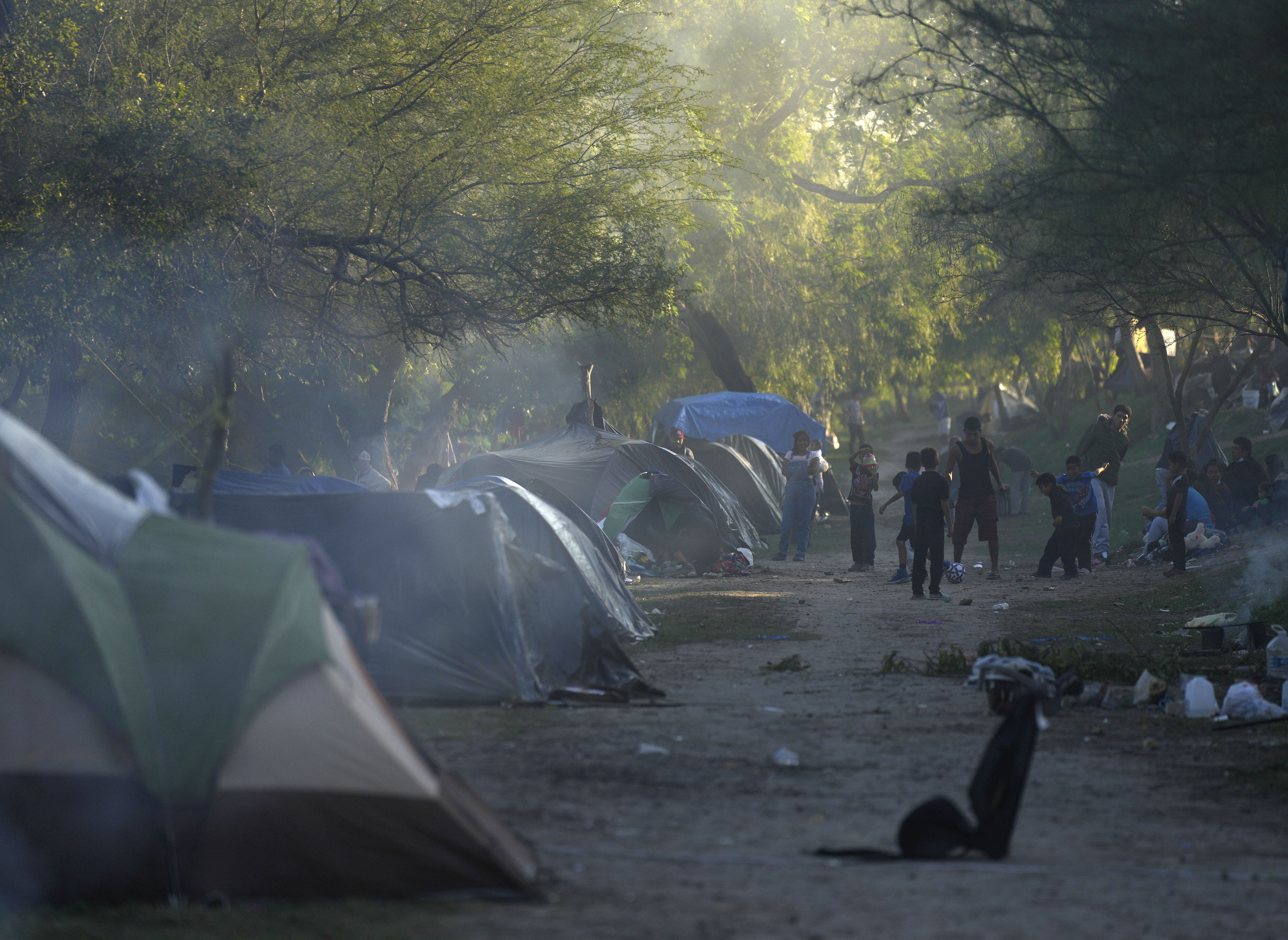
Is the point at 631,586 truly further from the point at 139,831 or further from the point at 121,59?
the point at 139,831

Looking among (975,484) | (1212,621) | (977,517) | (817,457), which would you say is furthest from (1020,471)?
(1212,621)

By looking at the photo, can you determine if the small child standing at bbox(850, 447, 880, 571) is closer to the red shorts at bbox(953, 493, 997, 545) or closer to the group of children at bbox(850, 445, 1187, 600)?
the group of children at bbox(850, 445, 1187, 600)

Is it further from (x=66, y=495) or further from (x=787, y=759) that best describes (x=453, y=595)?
(x=66, y=495)

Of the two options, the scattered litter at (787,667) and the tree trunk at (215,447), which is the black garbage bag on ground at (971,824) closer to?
the tree trunk at (215,447)

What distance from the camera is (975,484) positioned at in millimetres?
15008

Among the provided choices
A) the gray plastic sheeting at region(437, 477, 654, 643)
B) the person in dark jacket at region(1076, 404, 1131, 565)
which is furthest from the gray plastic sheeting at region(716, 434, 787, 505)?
the gray plastic sheeting at region(437, 477, 654, 643)

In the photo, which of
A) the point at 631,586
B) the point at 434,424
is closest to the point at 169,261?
the point at 631,586

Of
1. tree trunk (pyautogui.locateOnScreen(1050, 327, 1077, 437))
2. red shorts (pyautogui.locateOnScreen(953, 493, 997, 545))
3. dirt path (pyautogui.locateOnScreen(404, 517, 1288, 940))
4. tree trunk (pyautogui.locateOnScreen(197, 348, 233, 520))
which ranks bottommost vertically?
dirt path (pyautogui.locateOnScreen(404, 517, 1288, 940))

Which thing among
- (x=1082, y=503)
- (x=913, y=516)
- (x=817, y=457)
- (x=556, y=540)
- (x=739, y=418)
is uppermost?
(x=739, y=418)

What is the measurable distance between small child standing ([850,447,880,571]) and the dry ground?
6.22m

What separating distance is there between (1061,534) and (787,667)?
23.2 ft

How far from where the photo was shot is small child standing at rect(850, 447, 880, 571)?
1636 cm

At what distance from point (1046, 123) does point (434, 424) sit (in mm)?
21635

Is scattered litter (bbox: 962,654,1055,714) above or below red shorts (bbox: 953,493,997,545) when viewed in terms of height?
below
